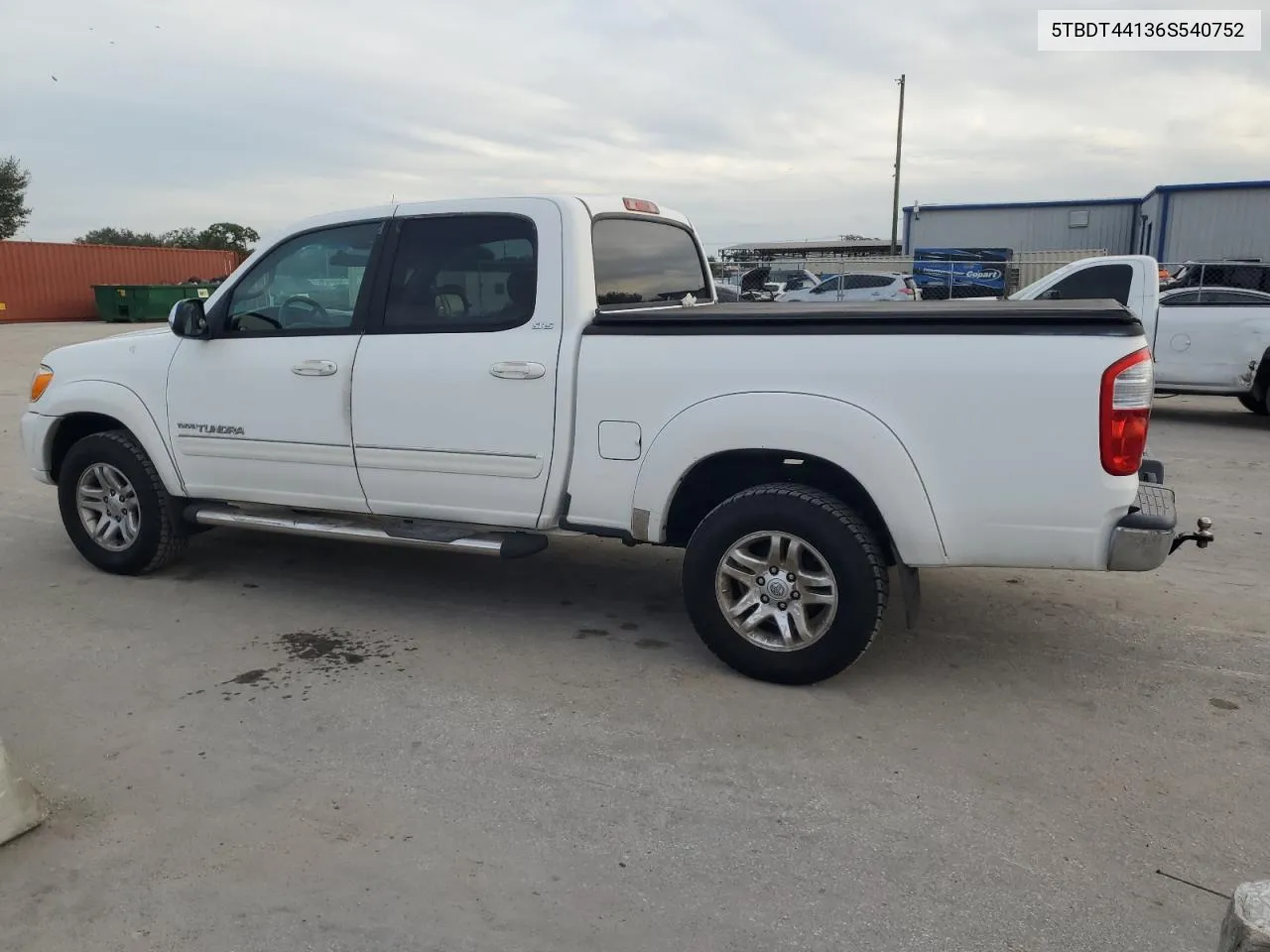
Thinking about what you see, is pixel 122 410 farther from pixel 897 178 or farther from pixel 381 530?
pixel 897 178

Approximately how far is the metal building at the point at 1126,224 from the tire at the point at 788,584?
110 feet

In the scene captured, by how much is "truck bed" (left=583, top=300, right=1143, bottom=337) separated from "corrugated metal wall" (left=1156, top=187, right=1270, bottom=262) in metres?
33.1

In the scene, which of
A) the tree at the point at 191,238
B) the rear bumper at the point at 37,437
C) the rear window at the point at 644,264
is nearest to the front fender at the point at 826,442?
the rear window at the point at 644,264

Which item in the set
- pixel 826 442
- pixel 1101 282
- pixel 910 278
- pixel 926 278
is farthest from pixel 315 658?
pixel 926 278

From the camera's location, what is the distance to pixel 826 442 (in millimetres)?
3842

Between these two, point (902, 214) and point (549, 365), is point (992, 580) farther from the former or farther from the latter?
point (902, 214)

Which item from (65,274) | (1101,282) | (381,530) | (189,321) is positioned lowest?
(381,530)

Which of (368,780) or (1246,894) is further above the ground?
(1246,894)

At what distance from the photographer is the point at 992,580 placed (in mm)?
5512

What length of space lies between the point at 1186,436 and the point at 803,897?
30.8 ft

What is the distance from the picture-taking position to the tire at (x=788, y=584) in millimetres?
3865

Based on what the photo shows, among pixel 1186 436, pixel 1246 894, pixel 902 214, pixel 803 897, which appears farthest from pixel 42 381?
pixel 902 214

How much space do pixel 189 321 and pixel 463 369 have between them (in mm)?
1598

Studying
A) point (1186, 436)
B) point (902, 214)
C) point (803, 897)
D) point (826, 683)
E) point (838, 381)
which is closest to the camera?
point (803, 897)
